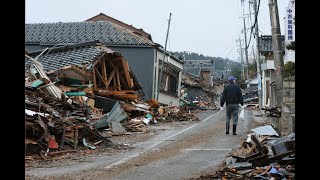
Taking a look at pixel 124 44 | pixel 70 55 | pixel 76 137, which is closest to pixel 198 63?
pixel 124 44

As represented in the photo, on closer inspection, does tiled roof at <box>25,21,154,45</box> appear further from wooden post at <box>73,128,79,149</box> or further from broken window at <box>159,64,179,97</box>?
wooden post at <box>73,128,79,149</box>

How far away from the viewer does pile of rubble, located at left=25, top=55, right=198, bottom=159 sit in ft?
32.8

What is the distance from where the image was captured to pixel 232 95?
13.4 m

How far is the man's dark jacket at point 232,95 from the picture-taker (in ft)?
43.9

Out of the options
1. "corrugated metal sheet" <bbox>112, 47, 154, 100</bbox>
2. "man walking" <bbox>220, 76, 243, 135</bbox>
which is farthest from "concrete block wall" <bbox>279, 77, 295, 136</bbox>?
"corrugated metal sheet" <bbox>112, 47, 154, 100</bbox>

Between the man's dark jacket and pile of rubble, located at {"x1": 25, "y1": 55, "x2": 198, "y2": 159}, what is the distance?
3.71m

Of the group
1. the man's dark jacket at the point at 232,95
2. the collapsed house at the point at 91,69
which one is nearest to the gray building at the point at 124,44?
the collapsed house at the point at 91,69

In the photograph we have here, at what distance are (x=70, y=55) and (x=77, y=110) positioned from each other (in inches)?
292

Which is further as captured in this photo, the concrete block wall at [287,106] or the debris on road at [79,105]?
the concrete block wall at [287,106]

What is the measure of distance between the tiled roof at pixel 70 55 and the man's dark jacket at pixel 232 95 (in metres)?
8.16

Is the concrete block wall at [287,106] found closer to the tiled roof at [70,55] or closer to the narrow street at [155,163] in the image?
the narrow street at [155,163]
